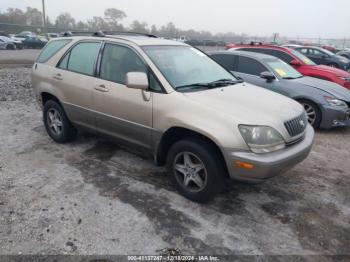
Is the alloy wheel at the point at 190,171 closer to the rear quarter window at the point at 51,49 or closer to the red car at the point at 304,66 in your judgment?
the rear quarter window at the point at 51,49

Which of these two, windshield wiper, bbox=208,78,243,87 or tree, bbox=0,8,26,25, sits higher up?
tree, bbox=0,8,26,25

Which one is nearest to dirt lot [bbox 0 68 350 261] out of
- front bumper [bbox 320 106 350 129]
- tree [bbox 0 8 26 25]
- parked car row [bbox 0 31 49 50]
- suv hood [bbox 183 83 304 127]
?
suv hood [bbox 183 83 304 127]

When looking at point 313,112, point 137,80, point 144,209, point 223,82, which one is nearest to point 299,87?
point 313,112

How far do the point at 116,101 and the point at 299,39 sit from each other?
145 feet

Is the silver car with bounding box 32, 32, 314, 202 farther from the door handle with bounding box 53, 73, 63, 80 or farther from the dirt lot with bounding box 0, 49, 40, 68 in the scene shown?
the dirt lot with bounding box 0, 49, 40, 68

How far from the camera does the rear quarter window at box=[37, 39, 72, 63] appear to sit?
510 centimetres

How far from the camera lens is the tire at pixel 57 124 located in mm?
5086

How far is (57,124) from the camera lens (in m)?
5.27

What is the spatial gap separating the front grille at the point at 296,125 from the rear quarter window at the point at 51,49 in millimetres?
3604

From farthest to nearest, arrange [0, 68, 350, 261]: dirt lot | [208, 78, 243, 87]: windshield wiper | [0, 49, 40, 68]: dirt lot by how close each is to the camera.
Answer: [0, 49, 40, 68]: dirt lot → [208, 78, 243, 87]: windshield wiper → [0, 68, 350, 261]: dirt lot

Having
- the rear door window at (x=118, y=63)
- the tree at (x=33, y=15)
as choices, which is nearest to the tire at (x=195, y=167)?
the rear door window at (x=118, y=63)

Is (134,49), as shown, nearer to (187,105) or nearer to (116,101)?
(116,101)

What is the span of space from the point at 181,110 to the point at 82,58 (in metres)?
2.08

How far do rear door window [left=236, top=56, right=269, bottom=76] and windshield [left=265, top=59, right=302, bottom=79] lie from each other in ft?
0.71
